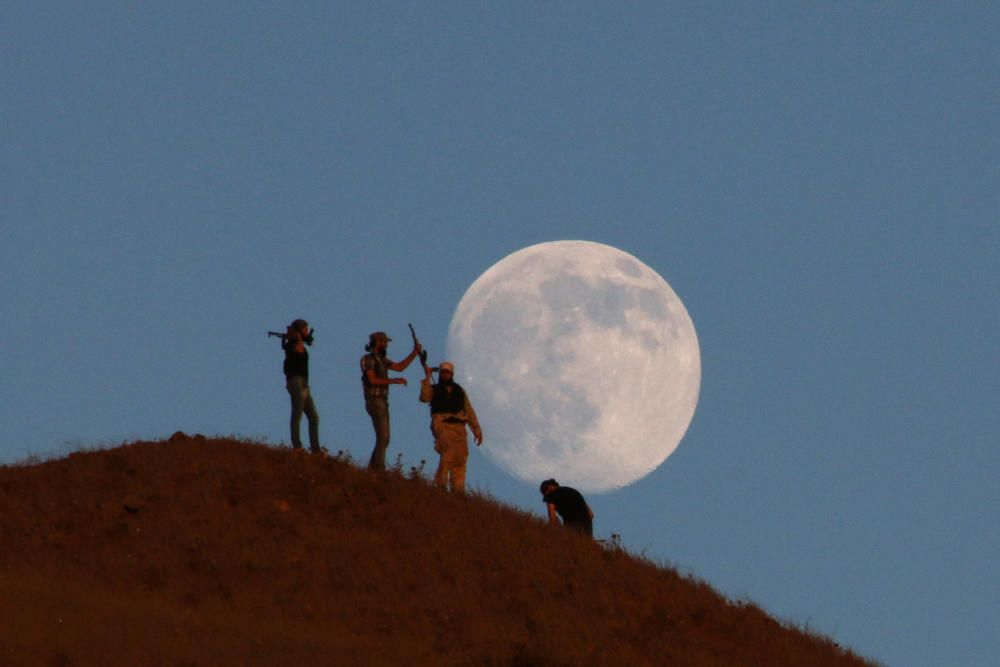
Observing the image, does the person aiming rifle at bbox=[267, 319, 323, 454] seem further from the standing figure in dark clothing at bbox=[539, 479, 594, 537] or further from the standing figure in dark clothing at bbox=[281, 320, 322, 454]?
the standing figure in dark clothing at bbox=[539, 479, 594, 537]

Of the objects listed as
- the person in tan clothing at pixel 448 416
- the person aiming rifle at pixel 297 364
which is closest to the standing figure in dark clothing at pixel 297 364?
the person aiming rifle at pixel 297 364

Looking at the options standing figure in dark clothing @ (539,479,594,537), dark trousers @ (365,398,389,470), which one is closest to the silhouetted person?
dark trousers @ (365,398,389,470)

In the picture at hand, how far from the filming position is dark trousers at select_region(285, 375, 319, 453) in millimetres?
26391

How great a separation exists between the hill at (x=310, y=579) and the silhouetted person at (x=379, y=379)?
140cm

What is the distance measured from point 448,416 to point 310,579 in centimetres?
436

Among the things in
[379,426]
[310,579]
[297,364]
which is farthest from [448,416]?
[310,579]

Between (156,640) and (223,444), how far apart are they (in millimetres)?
8857

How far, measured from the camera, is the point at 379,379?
26156 mm

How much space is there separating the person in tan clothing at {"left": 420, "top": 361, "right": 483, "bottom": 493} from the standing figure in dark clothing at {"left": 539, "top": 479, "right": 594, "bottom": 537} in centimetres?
153

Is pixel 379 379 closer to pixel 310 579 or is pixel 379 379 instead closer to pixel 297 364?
pixel 297 364

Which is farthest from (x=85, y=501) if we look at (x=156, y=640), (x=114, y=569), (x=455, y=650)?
(x=455, y=650)

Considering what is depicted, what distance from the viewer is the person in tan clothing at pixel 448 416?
2672 centimetres

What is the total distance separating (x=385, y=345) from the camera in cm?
2662

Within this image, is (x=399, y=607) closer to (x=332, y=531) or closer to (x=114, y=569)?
(x=332, y=531)
